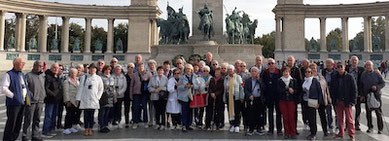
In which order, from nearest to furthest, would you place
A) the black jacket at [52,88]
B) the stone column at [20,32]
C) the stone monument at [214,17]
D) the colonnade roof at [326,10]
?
the black jacket at [52,88], the stone monument at [214,17], the stone column at [20,32], the colonnade roof at [326,10]

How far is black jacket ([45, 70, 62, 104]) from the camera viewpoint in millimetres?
8344

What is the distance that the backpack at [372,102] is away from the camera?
347 inches

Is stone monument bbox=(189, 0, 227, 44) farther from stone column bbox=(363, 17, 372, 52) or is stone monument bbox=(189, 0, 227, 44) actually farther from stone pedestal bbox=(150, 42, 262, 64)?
stone column bbox=(363, 17, 372, 52)

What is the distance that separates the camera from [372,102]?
348 inches

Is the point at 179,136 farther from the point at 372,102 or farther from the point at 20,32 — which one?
the point at 20,32

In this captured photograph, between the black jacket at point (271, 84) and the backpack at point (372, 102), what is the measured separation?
2.76 meters

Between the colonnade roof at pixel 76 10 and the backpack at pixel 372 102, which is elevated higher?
the colonnade roof at pixel 76 10

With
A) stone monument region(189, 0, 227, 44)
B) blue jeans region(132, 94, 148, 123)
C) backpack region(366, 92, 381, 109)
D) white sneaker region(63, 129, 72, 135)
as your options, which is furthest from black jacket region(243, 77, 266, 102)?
stone monument region(189, 0, 227, 44)

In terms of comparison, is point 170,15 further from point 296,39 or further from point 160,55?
point 296,39

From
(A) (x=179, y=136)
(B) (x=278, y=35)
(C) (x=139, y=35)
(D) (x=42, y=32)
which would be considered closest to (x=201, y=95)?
(A) (x=179, y=136)

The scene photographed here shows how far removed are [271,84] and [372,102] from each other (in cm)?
301

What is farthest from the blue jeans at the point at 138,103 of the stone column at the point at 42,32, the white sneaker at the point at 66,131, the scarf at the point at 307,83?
the stone column at the point at 42,32

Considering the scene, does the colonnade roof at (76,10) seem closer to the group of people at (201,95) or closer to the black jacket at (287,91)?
the group of people at (201,95)

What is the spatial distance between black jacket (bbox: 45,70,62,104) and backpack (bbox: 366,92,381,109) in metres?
8.92
